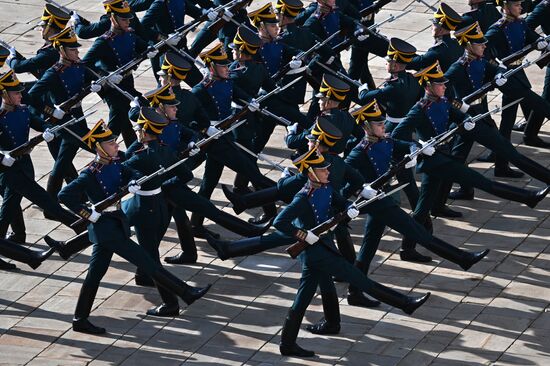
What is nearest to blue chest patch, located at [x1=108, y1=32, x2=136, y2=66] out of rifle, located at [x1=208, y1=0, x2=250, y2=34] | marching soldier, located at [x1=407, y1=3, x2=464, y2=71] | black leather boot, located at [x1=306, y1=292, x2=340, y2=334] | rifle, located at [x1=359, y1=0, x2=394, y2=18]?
rifle, located at [x1=208, y1=0, x2=250, y2=34]

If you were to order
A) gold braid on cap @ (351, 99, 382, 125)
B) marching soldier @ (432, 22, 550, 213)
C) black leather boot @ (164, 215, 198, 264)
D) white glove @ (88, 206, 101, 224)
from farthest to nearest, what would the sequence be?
marching soldier @ (432, 22, 550, 213), black leather boot @ (164, 215, 198, 264), gold braid on cap @ (351, 99, 382, 125), white glove @ (88, 206, 101, 224)

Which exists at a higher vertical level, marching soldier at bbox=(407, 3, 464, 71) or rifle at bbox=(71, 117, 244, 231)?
marching soldier at bbox=(407, 3, 464, 71)

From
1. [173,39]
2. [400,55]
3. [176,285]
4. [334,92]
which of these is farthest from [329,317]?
[173,39]

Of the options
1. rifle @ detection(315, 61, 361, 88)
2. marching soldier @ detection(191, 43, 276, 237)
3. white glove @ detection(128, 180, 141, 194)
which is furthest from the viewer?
rifle @ detection(315, 61, 361, 88)

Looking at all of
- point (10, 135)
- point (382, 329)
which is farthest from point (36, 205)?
point (382, 329)

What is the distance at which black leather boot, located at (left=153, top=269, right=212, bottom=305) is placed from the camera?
2036 cm

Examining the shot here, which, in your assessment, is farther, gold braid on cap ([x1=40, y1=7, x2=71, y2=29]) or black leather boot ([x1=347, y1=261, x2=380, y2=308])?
gold braid on cap ([x1=40, y1=7, x2=71, y2=29])

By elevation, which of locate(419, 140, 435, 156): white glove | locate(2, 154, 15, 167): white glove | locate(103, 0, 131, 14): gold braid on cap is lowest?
locate(419, 140, 435, 156): white glove

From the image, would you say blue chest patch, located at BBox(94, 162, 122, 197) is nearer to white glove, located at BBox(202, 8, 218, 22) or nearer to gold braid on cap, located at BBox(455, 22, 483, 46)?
gold braid on cap, located at BBox(455, 22, 483, 46)

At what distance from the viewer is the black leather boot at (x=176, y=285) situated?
20359mm

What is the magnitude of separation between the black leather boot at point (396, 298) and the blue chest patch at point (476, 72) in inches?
167

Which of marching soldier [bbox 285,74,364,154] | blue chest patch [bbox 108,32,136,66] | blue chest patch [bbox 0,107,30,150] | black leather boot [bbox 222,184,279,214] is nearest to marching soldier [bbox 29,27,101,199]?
blue chest patch [bbox 108,32,136,66]

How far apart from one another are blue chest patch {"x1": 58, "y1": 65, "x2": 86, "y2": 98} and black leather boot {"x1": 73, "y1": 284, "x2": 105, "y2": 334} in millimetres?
4097

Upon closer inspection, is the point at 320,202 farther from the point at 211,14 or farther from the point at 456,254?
the point at 211,14
